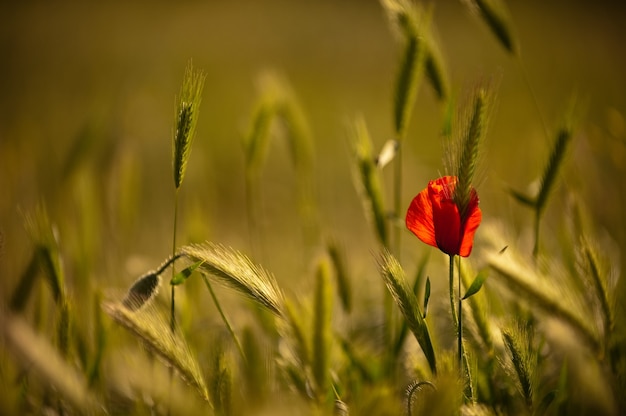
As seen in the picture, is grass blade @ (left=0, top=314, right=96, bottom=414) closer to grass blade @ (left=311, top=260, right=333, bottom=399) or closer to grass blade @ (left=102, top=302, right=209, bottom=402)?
grass blade @ (left=102, top=302, right=209, bottom=402)

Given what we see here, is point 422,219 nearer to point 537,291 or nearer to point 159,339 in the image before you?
point 537,291

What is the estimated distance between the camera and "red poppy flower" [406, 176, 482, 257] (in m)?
0.51

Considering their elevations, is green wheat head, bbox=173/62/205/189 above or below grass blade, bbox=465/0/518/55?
below

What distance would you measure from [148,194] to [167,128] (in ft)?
0.86

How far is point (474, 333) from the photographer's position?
643mm

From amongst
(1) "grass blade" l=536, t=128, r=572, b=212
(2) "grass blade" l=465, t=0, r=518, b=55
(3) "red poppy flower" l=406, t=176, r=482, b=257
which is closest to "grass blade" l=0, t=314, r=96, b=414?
(3) "red poppy flower" l=406, t=176, r=482, b=257

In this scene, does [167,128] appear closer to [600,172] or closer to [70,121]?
[70,121]

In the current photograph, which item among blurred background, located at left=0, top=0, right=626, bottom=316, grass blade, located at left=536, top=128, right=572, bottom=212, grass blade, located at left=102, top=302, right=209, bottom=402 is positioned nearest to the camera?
grass blade, located at left=102, top=302, right=209, bottom=402

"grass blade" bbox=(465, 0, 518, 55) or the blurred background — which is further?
the blurred background

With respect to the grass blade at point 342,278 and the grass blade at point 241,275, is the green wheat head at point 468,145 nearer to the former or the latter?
the grass blade at point 241,275

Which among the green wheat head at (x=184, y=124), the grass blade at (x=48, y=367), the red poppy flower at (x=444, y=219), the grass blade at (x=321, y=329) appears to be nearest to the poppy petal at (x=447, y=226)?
the red poppy flower at (x=444, y=219)

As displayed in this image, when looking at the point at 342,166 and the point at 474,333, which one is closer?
the point at 474,333

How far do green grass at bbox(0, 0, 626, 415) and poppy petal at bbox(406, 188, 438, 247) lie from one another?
0.04 m

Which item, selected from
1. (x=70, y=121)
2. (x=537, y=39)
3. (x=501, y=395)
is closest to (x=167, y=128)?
(x=70, y=121)
